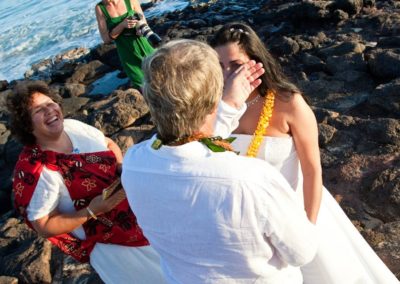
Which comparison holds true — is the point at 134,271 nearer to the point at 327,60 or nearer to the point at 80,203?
the point at 80,203

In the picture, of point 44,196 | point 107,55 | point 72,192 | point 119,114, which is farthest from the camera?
point 107,55

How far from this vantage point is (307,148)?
7.73 ft

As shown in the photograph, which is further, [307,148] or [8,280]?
[8,280]

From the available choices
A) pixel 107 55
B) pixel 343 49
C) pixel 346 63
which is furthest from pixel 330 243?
pixel 107 55

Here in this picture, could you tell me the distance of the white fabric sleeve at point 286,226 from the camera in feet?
4.68

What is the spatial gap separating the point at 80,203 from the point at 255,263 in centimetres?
116

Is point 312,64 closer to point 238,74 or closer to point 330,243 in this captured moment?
point 330,243

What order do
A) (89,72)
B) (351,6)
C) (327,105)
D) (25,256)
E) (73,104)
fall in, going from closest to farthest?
(25,256)
(327,105)
(73,104)
(351,6)
(89,72)

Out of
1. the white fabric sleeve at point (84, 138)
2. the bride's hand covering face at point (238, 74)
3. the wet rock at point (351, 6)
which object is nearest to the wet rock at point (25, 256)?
the white fabric sleeve at point (84, 138)

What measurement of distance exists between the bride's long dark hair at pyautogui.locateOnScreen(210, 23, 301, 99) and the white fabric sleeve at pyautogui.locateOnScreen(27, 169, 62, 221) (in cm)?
108

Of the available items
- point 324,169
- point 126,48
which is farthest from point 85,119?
point 324,169

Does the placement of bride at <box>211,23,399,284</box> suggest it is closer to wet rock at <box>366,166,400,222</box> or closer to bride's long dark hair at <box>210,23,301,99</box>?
bride's long dark hair at <box>210,23,301,99</box>

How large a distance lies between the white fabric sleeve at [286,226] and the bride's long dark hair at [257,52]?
3.11 feet

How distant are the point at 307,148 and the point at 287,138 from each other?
12cm
